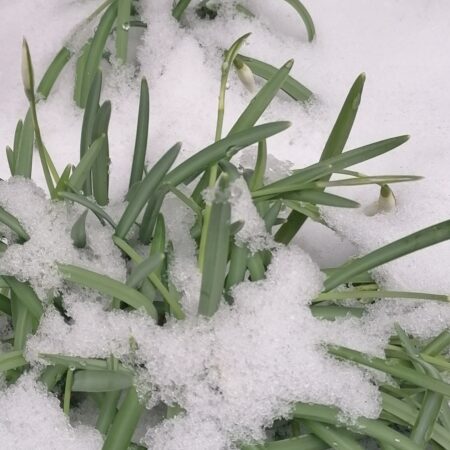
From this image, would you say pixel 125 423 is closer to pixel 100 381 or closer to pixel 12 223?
pixel 100 381

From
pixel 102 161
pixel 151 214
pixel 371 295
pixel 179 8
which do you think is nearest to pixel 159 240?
pixel 151 214

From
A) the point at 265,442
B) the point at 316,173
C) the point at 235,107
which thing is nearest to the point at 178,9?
the point at 235,107

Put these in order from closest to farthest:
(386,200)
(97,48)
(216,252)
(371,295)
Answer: (216,252) → (371,295) → (386,200) → (97,48)

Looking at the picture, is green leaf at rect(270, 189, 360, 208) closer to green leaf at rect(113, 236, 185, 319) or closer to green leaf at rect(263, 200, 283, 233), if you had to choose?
green leaf at rect(263, 200, 283, 233)

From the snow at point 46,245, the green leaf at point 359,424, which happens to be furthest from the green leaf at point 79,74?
the green leaf at point 359,424

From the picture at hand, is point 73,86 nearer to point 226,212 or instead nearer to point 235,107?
point 235,107

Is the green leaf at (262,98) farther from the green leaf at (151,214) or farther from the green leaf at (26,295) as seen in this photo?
the green leaf at (26,295)

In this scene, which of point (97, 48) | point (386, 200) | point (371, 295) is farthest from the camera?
point (97, 48)
